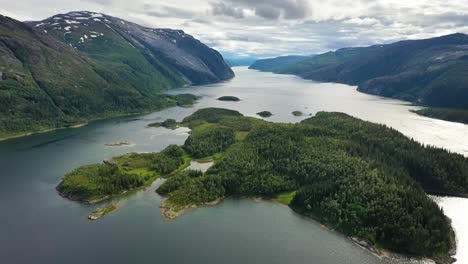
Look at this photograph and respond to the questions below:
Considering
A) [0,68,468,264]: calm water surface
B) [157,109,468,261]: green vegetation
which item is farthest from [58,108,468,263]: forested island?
[0,68,468,264]: calm water surface

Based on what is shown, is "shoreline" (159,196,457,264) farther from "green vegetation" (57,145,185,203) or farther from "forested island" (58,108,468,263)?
"green vegetation" (57,145,185,203)

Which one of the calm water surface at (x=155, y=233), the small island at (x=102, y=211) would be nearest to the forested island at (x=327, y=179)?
the calm water surface at (x=155, y=233)

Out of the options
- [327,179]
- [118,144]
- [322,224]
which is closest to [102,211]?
[322,224]

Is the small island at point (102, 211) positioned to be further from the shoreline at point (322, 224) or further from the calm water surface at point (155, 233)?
the shoreline at point (322, 224)

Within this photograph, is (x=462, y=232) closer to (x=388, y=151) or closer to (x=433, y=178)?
(x=433, y=178)

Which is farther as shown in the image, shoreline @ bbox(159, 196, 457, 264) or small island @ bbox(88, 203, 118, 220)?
small island @ bbox(88, 203, 118, 220)
